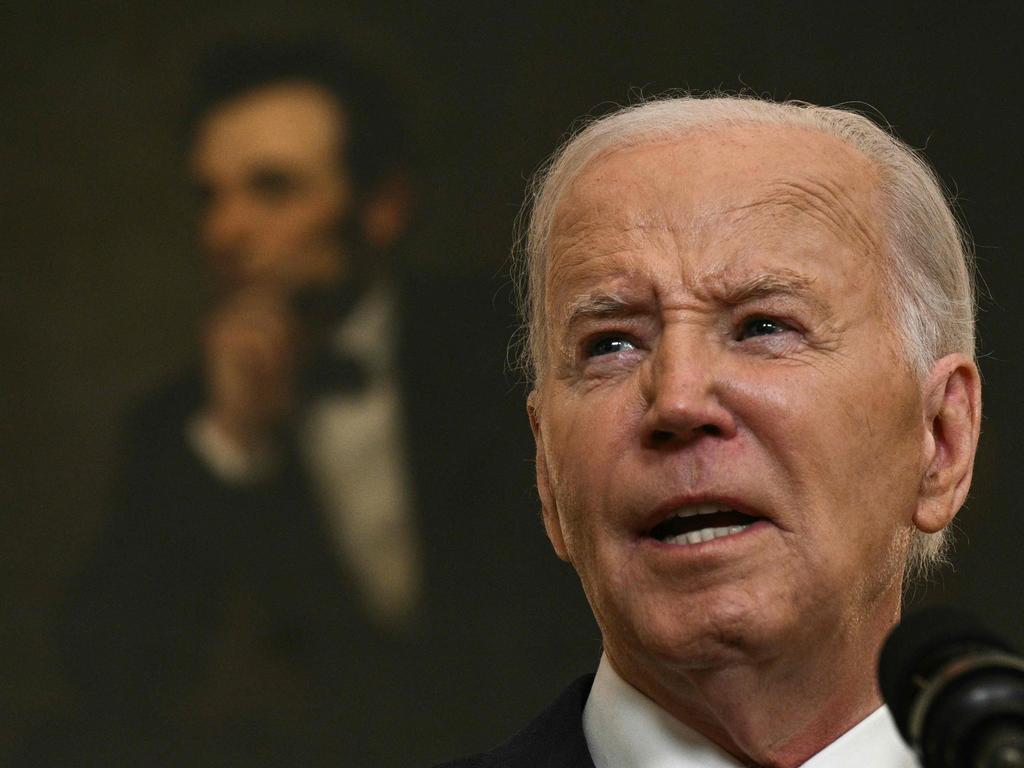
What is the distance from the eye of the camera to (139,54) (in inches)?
263

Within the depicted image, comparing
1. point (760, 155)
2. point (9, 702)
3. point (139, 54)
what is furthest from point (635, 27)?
point (760, 155)

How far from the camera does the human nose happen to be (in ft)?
7.68

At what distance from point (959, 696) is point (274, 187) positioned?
5438 mm

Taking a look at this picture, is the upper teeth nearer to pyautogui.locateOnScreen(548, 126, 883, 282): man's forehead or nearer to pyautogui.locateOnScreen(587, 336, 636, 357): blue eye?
pyautogui.locateOnScreen(587, 336, 636, 357): blue eye

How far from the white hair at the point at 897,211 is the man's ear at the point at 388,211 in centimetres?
383

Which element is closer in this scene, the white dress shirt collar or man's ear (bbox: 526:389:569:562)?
the white dress shirt collar

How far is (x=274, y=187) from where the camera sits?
21.7ft

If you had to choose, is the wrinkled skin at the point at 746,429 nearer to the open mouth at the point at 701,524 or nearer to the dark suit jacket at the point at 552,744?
the open mouth at the point at 701,524

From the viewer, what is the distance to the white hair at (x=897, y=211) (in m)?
2.64

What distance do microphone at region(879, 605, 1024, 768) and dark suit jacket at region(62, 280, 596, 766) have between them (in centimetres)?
491

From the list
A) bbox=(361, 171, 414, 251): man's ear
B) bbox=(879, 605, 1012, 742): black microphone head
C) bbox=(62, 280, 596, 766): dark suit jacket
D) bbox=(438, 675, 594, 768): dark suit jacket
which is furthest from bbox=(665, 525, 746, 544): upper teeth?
bbox=(361, 171, 414, 251): man's ear

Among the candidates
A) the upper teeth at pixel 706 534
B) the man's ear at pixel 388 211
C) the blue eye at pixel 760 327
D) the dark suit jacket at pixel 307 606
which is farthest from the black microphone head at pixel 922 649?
the man's ear at pixel 388 211

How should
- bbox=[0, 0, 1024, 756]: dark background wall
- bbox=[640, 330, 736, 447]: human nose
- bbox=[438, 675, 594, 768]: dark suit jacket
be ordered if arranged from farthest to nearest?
bbox=[0, 0, 1024, 756]: dark background wall, bbox=[438, 675, 594, 768]: dark suit jacket, bbox=[640, 330, 736, 447]: human nose

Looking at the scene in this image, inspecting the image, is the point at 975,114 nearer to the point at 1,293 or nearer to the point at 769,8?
the point at 769,8
